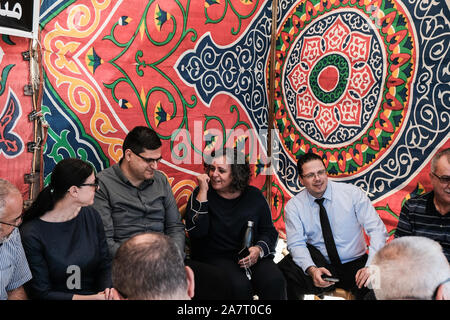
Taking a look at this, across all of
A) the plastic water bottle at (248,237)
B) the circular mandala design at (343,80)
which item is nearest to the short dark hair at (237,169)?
the plastic water bottle at (248,237)

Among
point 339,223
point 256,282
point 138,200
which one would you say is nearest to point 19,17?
point 138,200

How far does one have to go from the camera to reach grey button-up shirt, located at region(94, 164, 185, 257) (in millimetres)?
2385

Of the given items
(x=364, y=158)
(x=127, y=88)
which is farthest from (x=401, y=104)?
(x=127, y=88)

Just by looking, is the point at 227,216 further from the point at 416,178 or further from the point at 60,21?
the point at 60,21

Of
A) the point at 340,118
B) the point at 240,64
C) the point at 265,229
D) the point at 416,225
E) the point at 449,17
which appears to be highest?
the point at 449,17

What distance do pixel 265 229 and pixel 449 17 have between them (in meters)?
1.83

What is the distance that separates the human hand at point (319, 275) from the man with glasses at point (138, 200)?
1.80 feet

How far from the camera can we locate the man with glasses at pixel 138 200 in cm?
235

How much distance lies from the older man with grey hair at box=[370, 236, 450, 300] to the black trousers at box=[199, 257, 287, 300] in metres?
1.26

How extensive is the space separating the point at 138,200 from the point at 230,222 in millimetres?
650

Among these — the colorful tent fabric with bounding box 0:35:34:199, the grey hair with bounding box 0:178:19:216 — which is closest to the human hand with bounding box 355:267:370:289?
the grey hair with bounding box 0:178:19:216

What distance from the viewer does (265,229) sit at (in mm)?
2734

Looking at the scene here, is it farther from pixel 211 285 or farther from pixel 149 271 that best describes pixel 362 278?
pixel 149 271

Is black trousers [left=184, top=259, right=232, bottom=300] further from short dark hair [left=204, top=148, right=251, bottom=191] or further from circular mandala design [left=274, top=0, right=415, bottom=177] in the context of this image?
circular mandala design [left=274, top=0, right=415, bottom=177]
